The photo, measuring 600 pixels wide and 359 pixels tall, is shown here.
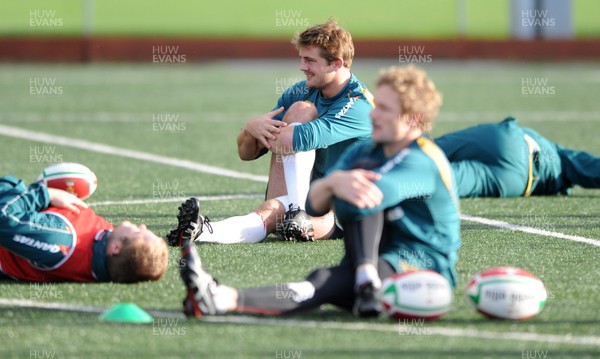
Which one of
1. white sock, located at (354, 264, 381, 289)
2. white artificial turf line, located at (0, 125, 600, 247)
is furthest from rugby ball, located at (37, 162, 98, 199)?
white artificial turf line, located at (0, 125, 600, 247)

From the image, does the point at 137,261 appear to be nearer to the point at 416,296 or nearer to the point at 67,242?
the point at 67,242

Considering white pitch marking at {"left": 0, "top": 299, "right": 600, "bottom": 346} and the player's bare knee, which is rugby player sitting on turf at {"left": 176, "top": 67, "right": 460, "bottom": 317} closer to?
white pitch marking at {"left": 0, "top": 299, "right": 600, "bottom": 346}

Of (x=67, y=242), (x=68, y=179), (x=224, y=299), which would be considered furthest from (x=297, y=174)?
(x=224, y=299)

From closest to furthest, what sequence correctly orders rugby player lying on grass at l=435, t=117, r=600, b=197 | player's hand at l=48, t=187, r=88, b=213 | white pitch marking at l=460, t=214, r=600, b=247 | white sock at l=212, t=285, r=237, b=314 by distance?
white sock at l=212, t=285, r=237, b=314 → player's hand at l=48, t=187, r=88, b=213 → white pitch marking at l=460, t=214, r=600, b=247 → rugby player lying on grass at l=435, t=117, r=600, b=197

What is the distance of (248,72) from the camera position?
23.3m

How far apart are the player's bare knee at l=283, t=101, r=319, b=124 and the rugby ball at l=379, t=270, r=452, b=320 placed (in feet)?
8.37

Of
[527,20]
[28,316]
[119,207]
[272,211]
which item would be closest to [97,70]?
[527,20]

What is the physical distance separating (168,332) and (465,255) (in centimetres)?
257

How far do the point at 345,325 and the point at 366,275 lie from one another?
0.28 meters

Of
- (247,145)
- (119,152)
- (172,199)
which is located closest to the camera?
(247,145)

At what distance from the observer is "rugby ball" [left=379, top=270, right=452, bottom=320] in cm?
543

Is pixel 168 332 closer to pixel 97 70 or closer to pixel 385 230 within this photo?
pixel 385 230

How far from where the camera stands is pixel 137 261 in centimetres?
614

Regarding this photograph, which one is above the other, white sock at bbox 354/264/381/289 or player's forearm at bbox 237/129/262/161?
player's forearm at bbox 237/129/262/161
